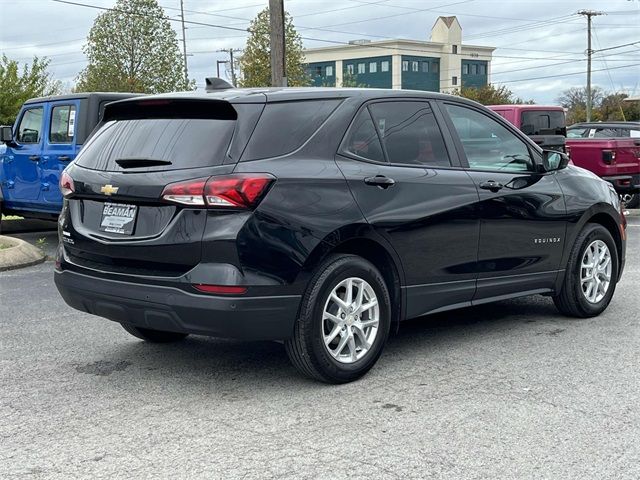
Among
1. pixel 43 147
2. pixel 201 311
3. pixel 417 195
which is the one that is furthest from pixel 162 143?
pixel 43 147

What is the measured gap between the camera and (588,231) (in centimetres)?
684

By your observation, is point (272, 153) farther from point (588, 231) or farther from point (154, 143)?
point (588, 231)

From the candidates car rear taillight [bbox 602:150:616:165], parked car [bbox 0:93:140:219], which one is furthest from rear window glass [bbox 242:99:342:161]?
car rear taillight [bbox 602:150:616:165]

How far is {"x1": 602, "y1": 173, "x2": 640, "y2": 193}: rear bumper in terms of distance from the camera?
15.1 meters

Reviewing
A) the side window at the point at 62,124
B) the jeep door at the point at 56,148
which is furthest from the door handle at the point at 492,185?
the side window at the point at 62,124

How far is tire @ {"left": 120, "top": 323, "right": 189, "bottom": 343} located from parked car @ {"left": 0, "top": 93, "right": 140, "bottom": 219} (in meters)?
5.64

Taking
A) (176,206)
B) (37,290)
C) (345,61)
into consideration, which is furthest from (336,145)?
(345,61)

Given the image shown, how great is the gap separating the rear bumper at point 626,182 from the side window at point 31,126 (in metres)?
9.44

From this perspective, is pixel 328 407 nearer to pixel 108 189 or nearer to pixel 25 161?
pixel 108 189

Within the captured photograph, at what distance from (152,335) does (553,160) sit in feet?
10.8

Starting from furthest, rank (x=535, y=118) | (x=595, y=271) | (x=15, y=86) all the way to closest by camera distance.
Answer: (x=15, y=86), (x=535, y=118), (x=595, y=271)

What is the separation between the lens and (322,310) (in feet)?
16.0

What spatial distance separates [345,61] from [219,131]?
10298 centimetres

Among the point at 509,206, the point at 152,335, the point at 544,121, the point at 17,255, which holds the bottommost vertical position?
the point at 17,255
